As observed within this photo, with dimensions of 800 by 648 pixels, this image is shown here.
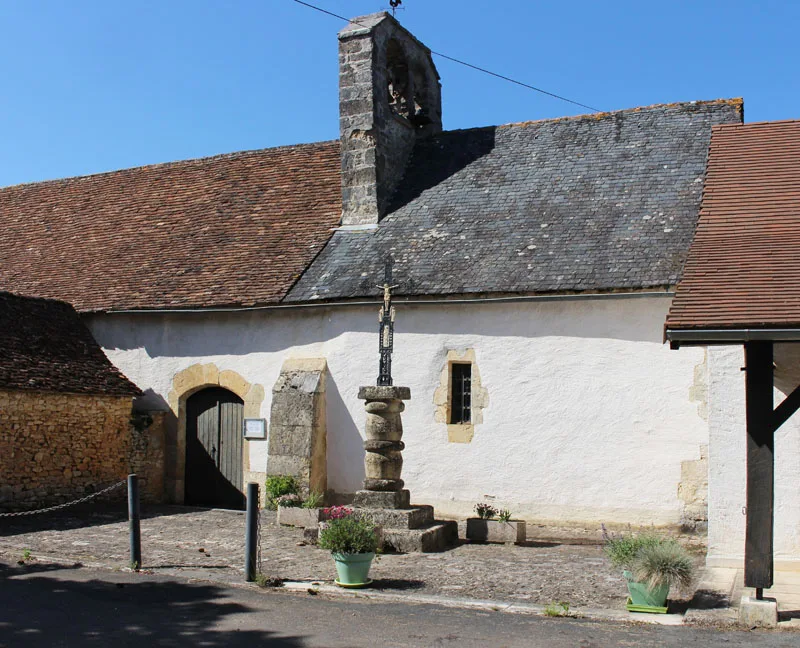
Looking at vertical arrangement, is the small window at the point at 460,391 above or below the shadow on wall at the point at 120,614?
above

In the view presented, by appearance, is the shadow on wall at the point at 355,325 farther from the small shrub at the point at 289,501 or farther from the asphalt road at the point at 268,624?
the asphalt road at the point at 268,624

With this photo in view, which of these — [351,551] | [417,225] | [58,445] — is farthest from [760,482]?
[58,445]

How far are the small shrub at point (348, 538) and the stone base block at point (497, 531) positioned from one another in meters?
2.88

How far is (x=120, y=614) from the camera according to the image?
22.8 ft

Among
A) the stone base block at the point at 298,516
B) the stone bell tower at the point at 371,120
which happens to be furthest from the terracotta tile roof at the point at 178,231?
the stone base block at the point at 298,516

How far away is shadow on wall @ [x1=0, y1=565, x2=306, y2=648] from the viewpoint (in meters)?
6.23

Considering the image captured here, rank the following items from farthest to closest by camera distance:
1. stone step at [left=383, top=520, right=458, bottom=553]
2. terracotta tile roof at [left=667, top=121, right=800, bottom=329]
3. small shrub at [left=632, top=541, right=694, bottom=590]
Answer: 1. stone step at [left=383, top=520, right=458, bottom=553]
2. small shrub at [left=632, top=541, right=694, bottom=590]
3. terracotta tile roof at [left=667, top=121, right=800, bottom=329]

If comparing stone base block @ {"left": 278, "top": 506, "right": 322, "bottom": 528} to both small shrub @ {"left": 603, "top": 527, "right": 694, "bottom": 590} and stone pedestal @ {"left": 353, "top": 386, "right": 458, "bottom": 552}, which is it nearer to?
stone pedestal @ {"left": 353, "top": 386, "right": 458, "bottom": 552}

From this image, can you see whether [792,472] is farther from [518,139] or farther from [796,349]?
[518,139]

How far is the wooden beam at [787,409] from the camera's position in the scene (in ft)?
21.5

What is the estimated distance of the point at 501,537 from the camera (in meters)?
10.8

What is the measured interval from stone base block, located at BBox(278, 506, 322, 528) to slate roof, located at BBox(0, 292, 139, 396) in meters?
3.55

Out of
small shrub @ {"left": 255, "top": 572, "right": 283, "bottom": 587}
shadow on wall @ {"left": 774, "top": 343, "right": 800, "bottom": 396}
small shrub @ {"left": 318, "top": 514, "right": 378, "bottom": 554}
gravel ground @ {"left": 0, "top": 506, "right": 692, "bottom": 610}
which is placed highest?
shadow on wall @ {"left": 774, "top": 343, "right": 800, "bottom": 396}

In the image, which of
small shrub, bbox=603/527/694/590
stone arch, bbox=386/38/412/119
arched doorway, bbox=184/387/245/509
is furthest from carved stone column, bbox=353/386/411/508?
stone arch, bbox=386/38/412/119
